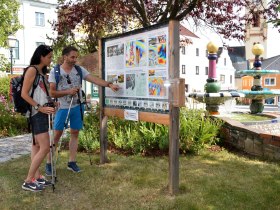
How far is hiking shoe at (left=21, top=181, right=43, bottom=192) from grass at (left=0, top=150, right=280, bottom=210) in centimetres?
7

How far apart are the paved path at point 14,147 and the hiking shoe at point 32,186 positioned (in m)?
1.98

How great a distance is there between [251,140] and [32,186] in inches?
157

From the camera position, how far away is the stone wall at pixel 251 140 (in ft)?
19.0

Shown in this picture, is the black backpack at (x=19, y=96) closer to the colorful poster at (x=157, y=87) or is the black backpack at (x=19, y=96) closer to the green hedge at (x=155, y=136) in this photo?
the colorful poster at (x=157, y=87)

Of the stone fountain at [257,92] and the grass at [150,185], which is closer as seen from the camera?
the grass at [150,185]

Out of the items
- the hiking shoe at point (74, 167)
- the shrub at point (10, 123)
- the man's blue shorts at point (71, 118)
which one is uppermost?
the man's blue shorts at point (71, 118)

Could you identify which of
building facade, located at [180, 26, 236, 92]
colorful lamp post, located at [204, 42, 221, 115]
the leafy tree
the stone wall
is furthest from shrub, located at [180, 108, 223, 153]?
building facade, located at [180, 26, 236, 92]

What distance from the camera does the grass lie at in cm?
403

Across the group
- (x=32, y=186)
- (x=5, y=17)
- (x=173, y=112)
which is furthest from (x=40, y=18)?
(x=173, y=112)

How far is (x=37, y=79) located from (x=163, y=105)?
5.60ft

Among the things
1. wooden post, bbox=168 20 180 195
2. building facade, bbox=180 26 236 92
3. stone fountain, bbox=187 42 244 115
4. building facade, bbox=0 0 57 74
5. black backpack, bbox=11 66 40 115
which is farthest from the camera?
building facade, bbox=180 26 236 92

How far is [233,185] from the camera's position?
15.1ft

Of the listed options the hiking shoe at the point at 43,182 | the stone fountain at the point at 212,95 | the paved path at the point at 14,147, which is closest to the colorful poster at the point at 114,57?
the hiking shoe at the point at 43,182

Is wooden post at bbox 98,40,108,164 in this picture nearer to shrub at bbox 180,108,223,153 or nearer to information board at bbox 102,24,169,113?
information board at bbox 102,24,169,113
